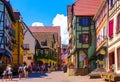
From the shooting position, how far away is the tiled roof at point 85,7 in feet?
174

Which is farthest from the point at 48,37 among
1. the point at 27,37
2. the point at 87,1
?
the point at 87,1

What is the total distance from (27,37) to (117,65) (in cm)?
5449

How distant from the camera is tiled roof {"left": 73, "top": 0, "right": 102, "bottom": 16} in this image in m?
53.0

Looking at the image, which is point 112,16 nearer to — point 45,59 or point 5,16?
point 5,16

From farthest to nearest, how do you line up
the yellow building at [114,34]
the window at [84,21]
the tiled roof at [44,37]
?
1. the tiled roof at [44,37]
2. the window at [84,21]
3. the yellow building at [114,34]

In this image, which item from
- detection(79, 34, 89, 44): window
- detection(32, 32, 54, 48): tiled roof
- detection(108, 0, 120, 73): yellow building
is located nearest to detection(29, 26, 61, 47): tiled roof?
detection(32, 32, 54, 48): tiled roof

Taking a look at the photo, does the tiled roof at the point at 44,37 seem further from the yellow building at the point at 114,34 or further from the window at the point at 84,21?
the yellow building at the point at 114,34

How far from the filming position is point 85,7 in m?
54.0

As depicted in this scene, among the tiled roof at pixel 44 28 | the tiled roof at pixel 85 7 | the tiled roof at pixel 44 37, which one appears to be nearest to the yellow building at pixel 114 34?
the tiled roof at pixel 85 7

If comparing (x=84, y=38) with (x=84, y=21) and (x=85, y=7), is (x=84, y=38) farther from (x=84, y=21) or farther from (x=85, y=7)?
(x=85, y=7)

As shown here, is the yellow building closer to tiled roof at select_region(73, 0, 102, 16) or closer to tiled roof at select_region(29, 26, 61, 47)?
A: tiled roof at select_region(73, 0, 102, 16)

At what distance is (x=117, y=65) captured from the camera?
101 feet

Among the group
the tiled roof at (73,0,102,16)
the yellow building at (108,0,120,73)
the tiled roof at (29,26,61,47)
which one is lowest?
the yellow building at (108,0,120,73)

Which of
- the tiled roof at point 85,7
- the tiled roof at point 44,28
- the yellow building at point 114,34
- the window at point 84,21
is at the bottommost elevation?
the yellow building at point 114,34
